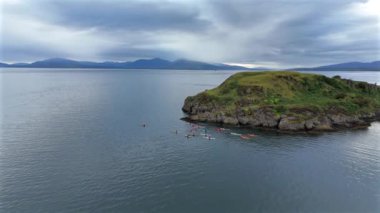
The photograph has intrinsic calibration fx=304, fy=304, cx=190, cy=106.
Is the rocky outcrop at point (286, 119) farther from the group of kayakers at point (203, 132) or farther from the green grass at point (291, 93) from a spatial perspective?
the group of kayakers at point (203, 132)

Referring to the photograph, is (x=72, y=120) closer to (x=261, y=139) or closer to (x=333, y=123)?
(x=261, y=139)

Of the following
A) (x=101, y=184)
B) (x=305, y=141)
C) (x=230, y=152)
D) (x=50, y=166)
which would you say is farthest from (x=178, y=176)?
(x=305, y=141)

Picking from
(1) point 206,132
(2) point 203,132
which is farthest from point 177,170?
(1) point 206,132

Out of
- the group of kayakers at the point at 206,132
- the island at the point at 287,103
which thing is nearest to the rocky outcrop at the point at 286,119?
the island at the point at 287,103

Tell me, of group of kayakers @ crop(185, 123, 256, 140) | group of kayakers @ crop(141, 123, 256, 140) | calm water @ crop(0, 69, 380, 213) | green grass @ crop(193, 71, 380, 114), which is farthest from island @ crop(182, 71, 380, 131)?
group of kayakers @ crop(141, 123, 256, 140)

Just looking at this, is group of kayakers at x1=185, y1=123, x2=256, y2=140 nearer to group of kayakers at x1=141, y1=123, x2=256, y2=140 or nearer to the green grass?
group of kayakers at x1=141, y1=123, x2=256, y2=140

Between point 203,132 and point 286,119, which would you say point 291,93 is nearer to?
point 286,119
